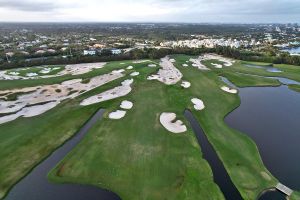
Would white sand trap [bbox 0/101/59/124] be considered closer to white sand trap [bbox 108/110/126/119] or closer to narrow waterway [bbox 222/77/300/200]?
white sand trap [bbox 108/110/126/119]

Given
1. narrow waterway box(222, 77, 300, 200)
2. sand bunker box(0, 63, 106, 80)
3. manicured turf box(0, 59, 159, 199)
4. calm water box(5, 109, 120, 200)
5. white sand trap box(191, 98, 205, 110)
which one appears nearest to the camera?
calm water box(5, 109, 120, 200)

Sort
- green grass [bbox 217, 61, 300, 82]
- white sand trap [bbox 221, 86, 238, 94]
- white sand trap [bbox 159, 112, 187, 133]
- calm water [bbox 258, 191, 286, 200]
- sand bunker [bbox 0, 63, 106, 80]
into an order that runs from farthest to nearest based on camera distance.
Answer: green grass [bbox 217, 61, 300, 82] → sand bunker [bbox 0, 63, 106, 80] → white sand trap [bbox 221, 86, 238, 94] → white sand trap [bbox 159, 112, 187, 133] → calm water [bbox 258, 191, 286, 200]

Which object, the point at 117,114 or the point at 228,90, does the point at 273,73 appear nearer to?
the point at 228,90

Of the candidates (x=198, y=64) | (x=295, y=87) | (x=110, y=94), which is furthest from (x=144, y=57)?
(x=295, y=87)

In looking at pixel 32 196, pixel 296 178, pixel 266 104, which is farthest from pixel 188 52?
pixel 32 196

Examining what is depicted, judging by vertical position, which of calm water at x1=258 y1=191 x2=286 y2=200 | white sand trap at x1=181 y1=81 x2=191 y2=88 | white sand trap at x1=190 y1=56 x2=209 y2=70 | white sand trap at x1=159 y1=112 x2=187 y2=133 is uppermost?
white sand trap at x1=181 y1=81 x2=191 y2=88

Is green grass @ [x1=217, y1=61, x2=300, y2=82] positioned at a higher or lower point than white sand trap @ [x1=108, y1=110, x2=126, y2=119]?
lower

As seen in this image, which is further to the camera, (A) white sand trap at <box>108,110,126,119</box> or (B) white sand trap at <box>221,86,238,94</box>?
(B) white sand trap at <box>221,86,238,94</box>

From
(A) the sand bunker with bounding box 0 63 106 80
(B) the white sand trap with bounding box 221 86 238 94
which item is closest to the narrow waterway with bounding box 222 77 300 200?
(B) the white sand trap with bounding box 221 86 238 94
